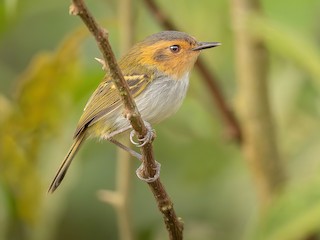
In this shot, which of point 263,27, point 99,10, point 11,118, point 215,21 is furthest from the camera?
point 99,10

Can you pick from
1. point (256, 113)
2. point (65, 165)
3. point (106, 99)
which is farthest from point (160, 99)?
point (256, 113)

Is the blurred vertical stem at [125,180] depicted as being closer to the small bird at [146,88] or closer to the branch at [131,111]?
the small bird at [146,88]

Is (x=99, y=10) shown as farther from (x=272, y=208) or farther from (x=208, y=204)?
(x=272, y=208)

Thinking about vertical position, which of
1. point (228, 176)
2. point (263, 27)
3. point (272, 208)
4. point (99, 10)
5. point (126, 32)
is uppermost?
point (99, 10)

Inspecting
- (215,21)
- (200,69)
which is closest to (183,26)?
(215,21)

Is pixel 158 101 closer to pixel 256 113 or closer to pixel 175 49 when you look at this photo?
pixel 175 49

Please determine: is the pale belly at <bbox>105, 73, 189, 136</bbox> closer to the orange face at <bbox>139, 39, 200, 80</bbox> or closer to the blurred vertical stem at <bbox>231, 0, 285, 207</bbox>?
the orange face at <bbox>139, 39, 200, 80</bbox>
